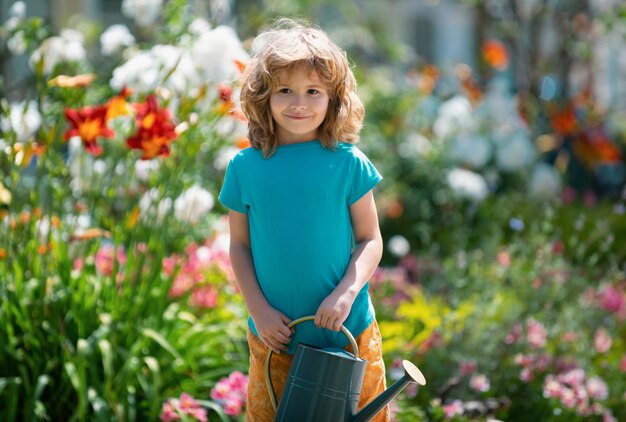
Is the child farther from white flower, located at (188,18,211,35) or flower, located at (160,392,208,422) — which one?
white flower, located at (188,18,211,35)

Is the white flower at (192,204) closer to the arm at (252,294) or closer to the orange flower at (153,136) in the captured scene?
the orange flower at (153,136)

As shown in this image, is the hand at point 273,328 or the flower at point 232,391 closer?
the hand at point 273,328

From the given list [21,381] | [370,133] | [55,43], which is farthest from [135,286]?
[370,133]


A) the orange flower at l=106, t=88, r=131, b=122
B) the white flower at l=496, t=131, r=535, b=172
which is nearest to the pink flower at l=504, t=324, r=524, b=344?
the orange flower at l=106, t=88, r=131, b=122

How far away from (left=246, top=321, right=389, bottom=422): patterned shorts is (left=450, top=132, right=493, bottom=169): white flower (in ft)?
13.1

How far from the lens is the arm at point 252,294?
212 centimetres

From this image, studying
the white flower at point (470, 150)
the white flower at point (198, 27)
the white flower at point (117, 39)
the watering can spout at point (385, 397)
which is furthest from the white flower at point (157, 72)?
the white flower at point (470, 150)

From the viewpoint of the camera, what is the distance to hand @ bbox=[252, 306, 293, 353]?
2.11 metres

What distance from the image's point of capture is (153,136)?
2898mm

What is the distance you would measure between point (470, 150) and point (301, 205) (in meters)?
4.15

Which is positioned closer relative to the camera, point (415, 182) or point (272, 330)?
point (272, 330)

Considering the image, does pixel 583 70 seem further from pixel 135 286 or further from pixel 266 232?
pixel 266 232

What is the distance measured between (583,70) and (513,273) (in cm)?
885

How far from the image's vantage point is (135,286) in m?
3.21
